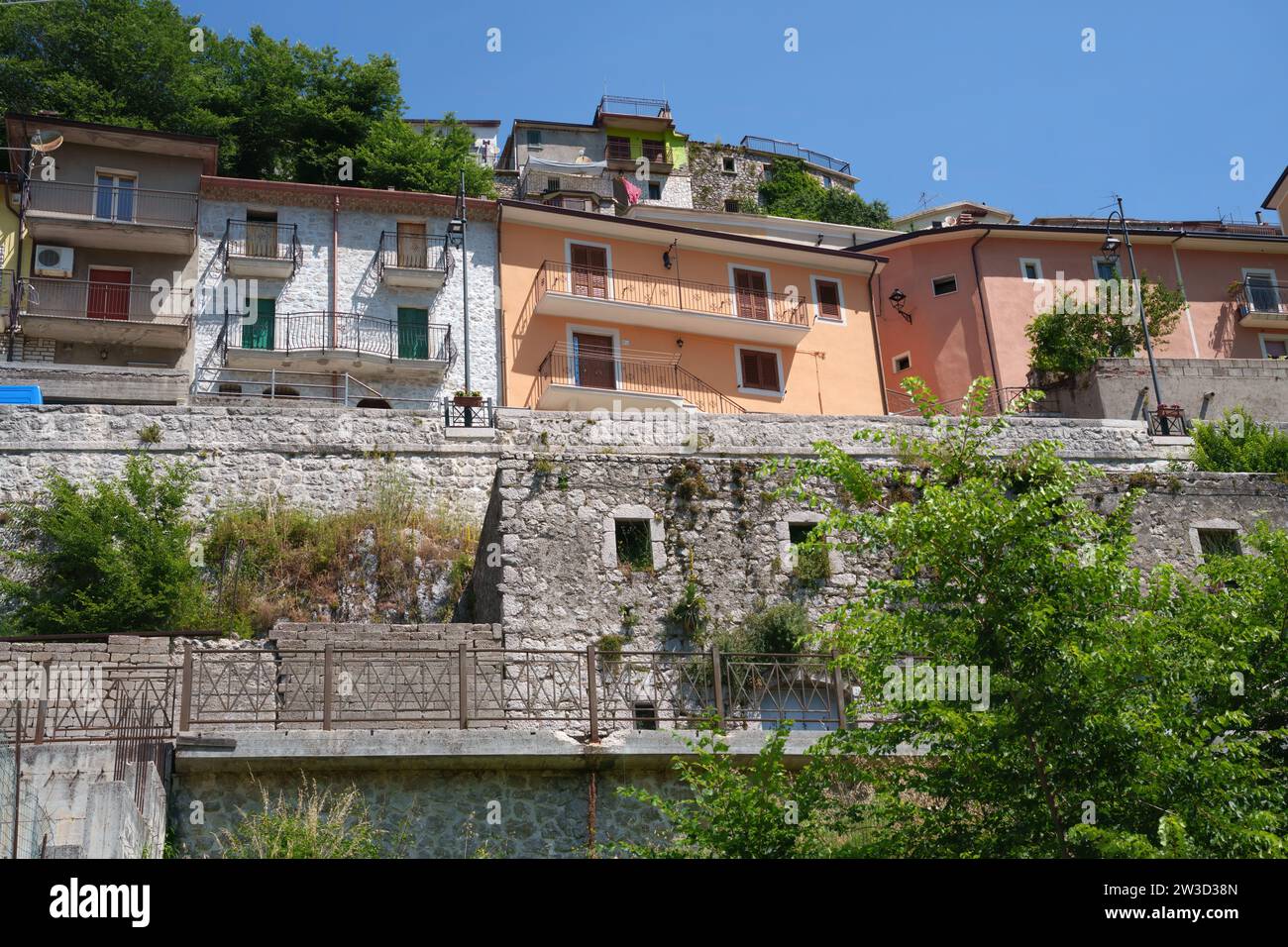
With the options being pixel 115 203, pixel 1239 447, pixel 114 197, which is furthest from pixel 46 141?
pixel 1239 447

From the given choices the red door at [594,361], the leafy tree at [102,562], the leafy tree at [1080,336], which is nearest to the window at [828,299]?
the leafy tree at [1080,336]

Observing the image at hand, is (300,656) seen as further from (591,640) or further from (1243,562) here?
(1243,562)

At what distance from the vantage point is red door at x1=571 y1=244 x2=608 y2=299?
108ft

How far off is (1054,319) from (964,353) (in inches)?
153

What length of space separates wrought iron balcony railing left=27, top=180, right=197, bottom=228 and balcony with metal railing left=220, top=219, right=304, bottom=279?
120 centimetres

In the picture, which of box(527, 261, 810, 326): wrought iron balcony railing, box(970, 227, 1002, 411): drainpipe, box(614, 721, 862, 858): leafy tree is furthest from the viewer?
box(970, 227, 1002, 411): drainpipe

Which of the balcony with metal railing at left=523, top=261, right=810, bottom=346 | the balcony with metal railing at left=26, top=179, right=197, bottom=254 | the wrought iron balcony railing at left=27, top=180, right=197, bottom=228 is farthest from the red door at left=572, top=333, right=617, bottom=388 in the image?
the wrought iron balcony railing at left=27, top=180, right=197, bottom=228

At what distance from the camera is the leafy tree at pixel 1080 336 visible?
102 feet

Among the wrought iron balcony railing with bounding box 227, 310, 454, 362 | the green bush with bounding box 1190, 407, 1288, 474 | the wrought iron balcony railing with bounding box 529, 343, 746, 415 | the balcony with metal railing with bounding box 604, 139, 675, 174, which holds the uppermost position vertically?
the balcony with metal railing with bounding box 604, 139, 675, 174

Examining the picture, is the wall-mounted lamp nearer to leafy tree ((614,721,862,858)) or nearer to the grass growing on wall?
the grass growing on wall

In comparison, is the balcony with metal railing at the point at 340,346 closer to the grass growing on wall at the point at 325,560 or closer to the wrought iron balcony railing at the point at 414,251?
the wrought iron balcony railing at the point at 414,251

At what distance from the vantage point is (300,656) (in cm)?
1541

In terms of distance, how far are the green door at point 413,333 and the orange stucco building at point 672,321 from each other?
1873 millimetres
